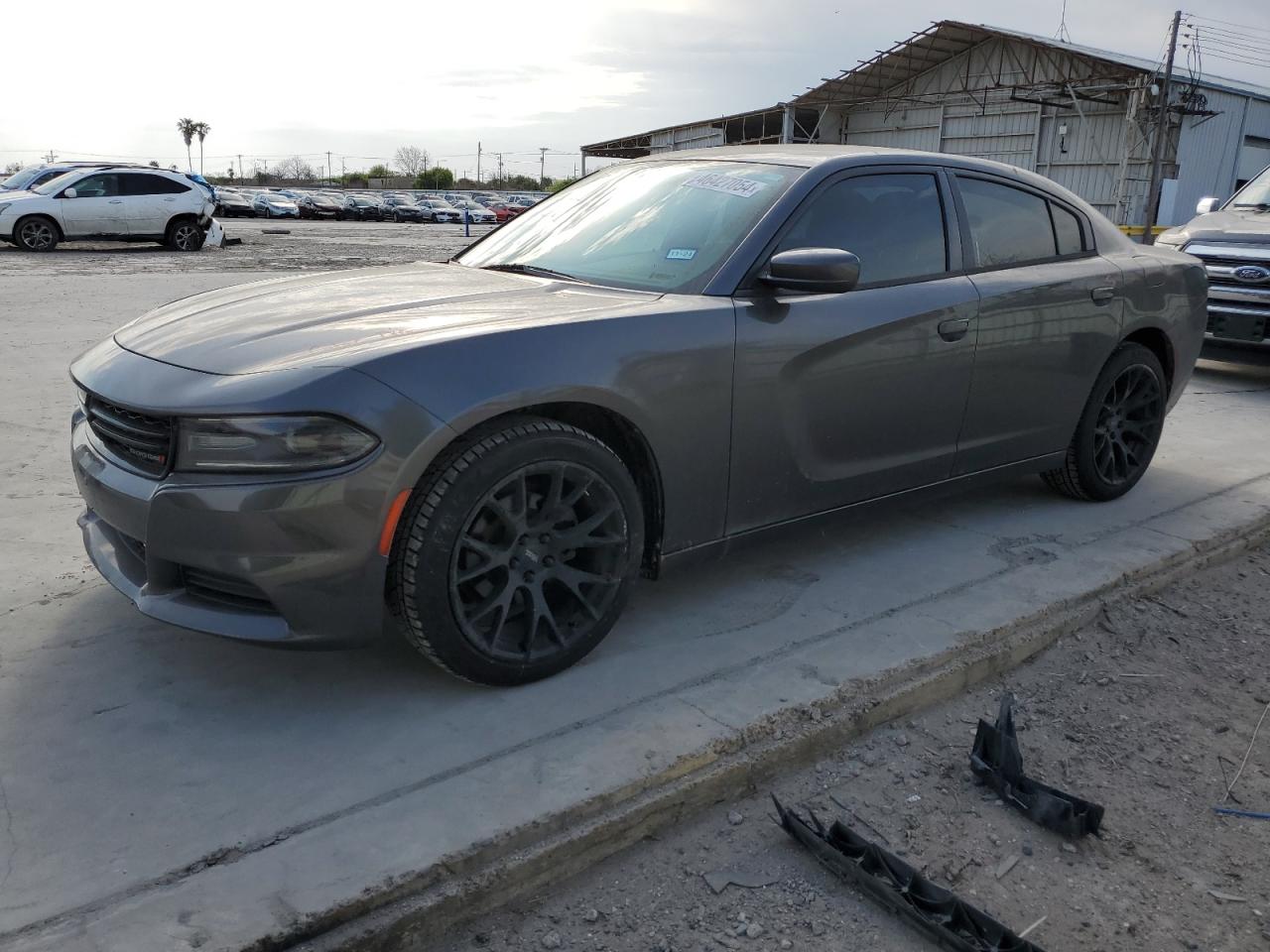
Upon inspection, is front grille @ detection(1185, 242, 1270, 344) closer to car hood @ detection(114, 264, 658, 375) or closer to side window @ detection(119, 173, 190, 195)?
car hood @ detection(114, 264, 658, 375)

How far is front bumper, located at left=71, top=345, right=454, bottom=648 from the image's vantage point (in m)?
2.55

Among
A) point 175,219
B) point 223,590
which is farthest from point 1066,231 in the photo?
point 175,219

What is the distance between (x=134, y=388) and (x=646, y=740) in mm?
1608

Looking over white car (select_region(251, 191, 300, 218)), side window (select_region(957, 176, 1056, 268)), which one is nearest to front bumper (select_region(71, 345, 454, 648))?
side window (select_region(957, 176, 1056, 268))

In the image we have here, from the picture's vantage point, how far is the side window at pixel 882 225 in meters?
3.61

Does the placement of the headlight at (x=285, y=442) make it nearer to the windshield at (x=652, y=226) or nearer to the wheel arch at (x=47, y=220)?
the windshield at (x=652, y=226)

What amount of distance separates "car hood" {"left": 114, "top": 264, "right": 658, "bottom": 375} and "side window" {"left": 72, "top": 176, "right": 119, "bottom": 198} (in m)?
18.8

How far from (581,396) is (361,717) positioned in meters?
Result: 1.04

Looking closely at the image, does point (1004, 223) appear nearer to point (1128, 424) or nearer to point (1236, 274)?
point (1128, 424)

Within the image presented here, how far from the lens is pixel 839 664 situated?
3.19m

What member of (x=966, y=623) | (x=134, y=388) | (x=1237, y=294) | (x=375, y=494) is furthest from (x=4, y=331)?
(x=1237, y=294)

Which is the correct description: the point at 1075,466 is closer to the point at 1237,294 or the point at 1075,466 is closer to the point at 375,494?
the point at 375,494

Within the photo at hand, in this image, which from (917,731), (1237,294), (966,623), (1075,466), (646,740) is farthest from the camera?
(1237,294)

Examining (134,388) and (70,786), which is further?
(134,388)
